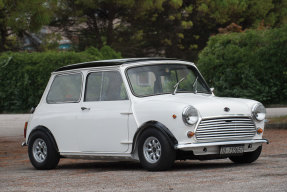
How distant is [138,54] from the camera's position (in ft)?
159

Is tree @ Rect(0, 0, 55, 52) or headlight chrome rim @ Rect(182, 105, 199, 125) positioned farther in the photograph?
tree @ Rect(0, 0, 55, 52)

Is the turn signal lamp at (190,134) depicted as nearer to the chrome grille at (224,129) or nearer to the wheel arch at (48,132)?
the chrome grille at (224,129)

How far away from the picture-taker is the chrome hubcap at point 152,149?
33.3 ft

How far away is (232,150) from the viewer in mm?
10273

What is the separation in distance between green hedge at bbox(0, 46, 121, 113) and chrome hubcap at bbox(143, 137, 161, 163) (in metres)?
22.3

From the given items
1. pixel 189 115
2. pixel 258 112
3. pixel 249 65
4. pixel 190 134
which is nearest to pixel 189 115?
pixel 189 115

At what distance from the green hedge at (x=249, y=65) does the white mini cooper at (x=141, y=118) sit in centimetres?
1546

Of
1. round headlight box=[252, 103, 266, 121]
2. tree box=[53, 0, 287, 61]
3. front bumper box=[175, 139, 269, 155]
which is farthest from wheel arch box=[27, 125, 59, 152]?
tree box=[53, 0, 287, 61]

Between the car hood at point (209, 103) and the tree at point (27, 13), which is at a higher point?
the tree at point (27, 13)

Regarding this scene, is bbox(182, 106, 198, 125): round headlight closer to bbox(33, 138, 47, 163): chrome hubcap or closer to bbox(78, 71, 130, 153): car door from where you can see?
bbox(78, 71, 130, 153): car door

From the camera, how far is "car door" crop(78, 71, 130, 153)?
428 inches

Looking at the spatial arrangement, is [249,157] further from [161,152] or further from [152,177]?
[152,177]

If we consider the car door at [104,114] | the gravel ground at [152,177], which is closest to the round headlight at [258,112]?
the gravel ground at [152,177]

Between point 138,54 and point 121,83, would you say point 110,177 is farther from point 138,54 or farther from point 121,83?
point 138,54
